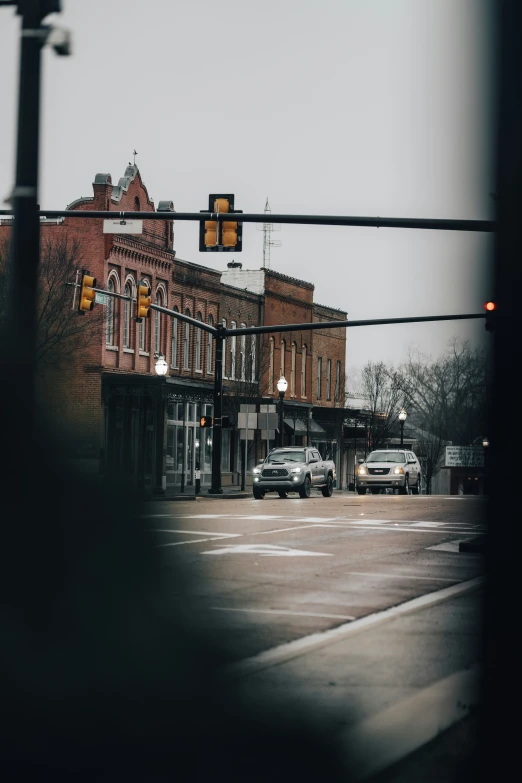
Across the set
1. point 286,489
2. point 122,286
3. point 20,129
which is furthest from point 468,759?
point 122,286

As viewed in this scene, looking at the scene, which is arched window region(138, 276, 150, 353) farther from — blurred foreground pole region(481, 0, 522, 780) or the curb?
blurred foreground pole region(481, 0, 522, 780)

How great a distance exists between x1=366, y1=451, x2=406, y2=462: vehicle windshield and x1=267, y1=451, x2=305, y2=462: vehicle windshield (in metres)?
7.60

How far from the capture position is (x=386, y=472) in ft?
158

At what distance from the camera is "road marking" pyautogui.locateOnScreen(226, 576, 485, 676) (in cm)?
877

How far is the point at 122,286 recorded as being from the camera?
151 ft

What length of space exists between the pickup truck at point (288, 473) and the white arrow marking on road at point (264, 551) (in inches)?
856

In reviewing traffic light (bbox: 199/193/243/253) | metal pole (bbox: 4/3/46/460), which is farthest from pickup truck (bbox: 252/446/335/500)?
metal pole (bbox: 4/3/46/460)

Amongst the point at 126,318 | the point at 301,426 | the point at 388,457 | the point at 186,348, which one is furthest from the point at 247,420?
the point at 301,426

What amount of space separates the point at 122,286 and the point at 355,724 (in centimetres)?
3980

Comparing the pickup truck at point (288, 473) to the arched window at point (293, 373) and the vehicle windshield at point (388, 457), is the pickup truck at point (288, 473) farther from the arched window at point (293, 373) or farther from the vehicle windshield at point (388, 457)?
the arched window at point (293, 373)

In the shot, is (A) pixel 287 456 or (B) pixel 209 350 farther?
(B) pixel 209 350

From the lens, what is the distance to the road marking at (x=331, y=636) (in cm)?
877

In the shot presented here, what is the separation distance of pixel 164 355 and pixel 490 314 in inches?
1646

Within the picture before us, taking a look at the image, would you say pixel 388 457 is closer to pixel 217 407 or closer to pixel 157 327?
Result: pixel 157 327
